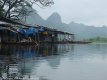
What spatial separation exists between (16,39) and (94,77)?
3296cm

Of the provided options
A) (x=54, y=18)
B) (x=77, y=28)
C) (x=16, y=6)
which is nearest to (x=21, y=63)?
(x=16, y=6)

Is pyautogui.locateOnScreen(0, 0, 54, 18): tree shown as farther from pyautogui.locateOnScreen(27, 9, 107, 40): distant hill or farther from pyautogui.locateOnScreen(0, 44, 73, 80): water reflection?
pyautogui.locateOnScreen(27, 9, 107, 40): distant hill

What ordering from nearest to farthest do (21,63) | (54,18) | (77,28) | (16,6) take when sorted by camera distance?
(21,63) < (16,6) < (54,18) < (77,28)

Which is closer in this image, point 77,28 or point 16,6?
point 16,6

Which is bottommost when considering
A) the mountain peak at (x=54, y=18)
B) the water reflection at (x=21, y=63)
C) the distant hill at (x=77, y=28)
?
the water reflection at (x=21, y=63)

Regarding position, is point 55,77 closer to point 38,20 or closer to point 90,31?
point 38,20

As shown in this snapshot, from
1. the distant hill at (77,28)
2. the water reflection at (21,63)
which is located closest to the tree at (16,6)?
the water reflection at (21,63)

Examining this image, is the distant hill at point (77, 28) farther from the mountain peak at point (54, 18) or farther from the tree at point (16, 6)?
the tree at point (16, 6)

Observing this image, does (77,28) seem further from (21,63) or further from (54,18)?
(21,63)

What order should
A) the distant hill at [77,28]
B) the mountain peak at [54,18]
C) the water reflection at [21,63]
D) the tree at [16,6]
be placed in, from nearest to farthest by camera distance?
the water reflection at [21,63], the tree at [16,6], the distant hill at [77,28], the mountain peak at [54,18]

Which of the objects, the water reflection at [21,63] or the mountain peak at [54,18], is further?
the mountain peak at [54,18]

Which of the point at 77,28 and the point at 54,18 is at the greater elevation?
the point at 54,18

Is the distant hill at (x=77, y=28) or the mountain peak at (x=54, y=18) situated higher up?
the mountain peak at (x=54, y=18)

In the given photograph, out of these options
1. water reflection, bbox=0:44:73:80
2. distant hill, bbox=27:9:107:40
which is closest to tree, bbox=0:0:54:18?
water reflection, bbox=0:44:73:80
